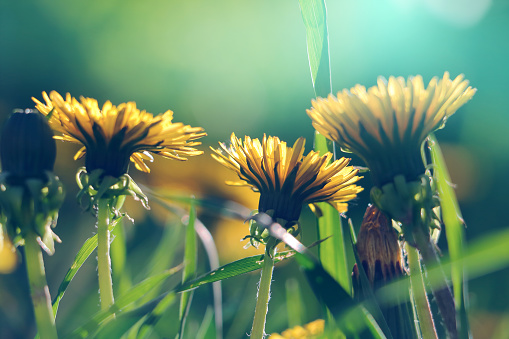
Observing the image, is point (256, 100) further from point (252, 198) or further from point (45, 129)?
point (45, 129)

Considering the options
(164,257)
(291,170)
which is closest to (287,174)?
(291,170)

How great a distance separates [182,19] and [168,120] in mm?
3205

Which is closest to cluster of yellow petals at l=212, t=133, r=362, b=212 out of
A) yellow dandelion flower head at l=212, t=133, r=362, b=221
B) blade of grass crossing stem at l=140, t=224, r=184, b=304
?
yellow dandelion flower head at l=212, t=133, r=362, b=221

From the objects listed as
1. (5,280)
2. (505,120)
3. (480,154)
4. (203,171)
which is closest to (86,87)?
(203,171)

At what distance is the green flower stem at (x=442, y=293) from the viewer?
0.34m

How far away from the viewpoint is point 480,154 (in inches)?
77.2

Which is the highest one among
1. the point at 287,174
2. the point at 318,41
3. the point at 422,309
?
the point at 318,41

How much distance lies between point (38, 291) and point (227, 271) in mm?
136

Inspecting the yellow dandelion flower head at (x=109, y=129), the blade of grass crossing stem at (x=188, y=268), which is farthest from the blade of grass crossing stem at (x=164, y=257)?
the yellow dandelion flower head at (x=109, y=129)

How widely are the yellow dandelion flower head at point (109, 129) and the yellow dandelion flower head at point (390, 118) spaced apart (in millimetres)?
106

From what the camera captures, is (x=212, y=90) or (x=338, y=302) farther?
(x=212, y=90)

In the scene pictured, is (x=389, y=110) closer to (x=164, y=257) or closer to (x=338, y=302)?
(x=338, y=302)

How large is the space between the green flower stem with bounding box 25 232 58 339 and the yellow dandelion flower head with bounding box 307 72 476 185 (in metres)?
0.22

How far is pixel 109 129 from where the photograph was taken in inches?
15.2
